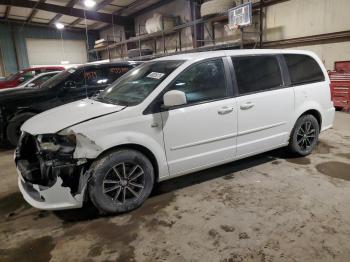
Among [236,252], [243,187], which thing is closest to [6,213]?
[236,252]

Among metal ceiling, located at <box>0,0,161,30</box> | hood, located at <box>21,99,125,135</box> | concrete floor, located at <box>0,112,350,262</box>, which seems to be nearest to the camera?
concrete floor, located at <box>0,112,350,262</box>

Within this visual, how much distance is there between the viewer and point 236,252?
6.74 ft

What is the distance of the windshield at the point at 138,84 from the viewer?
2.83m

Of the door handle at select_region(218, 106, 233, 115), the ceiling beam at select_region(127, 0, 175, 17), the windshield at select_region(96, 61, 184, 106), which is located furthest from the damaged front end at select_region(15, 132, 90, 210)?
the ceiling beam at select_region(127, 0, 175, 17)

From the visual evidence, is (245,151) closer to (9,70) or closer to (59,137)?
(59,137)

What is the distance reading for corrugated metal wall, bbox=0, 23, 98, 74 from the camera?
17.3m

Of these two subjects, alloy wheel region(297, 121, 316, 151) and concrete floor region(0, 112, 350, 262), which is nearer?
concrete floor region(0, 112, 350, 262)

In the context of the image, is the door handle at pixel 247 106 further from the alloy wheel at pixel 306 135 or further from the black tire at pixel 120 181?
the black tire at pixel 120 181

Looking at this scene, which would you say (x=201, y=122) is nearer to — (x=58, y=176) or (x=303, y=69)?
(x=58, y=176)

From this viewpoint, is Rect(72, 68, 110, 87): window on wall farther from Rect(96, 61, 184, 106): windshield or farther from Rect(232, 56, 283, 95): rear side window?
Rect(232, 56, 283, 95): rear side window

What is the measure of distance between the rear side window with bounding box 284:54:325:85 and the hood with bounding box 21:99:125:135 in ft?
7.44

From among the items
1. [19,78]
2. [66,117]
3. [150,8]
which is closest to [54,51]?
[150,8]

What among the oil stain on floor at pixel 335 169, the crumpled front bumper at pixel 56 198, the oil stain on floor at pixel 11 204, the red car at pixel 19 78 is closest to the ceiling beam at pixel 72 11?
the red car at pixel 19 78

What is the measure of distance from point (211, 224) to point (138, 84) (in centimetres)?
167
